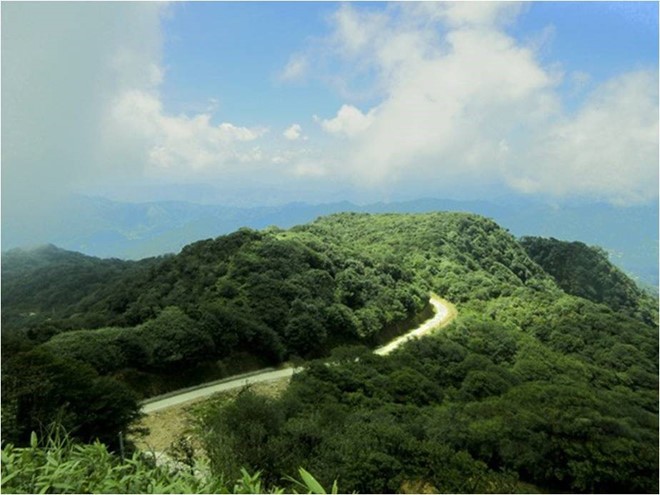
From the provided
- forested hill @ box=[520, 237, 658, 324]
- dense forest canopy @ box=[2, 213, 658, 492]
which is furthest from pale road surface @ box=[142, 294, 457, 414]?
forested hill @ box=[520, 237, 658, 324]

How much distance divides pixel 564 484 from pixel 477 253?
45.7 meters

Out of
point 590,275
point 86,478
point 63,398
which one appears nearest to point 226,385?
point 63,398

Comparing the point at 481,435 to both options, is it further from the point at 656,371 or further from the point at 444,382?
the point at 656,371

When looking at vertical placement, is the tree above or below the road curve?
above

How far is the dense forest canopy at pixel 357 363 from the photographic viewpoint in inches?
487

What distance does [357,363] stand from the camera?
21.8 metres

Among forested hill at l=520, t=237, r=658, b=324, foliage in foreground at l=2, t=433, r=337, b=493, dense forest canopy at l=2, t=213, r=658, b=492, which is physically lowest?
forested hill at l=520, t=237, r=658, b=324

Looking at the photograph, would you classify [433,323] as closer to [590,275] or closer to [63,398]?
[63,398]

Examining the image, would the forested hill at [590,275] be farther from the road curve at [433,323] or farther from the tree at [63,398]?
the tree at [63,398]

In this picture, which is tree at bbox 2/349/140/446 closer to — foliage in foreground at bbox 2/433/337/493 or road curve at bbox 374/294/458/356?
foliage in foreground at bbox 2/433/337/493

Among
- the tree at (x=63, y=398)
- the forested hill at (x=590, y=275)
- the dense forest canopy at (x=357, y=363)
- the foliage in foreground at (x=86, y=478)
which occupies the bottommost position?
the forested hill at (x=590, y=275)

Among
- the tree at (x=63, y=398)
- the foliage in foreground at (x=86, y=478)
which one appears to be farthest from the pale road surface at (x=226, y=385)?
the foliage in foreground at (x=86, y=478)

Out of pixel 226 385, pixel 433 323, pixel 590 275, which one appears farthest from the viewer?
pixel 590 275

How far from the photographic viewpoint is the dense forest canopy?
12.4 metres
